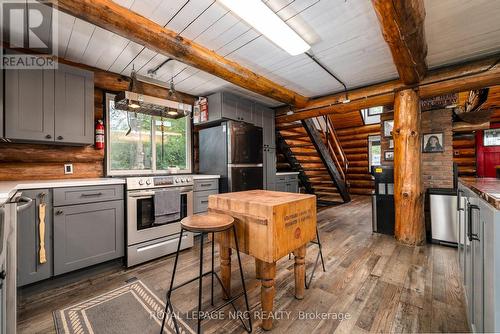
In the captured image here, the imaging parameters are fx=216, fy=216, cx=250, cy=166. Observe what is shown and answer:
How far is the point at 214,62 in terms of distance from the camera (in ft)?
8.09

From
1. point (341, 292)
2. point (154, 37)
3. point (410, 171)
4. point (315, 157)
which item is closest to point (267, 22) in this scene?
point (154, 37)

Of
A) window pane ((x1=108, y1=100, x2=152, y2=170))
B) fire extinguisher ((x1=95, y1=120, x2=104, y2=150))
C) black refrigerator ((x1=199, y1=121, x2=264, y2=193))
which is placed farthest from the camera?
black refrigerator ((x1=199, y1=121, x2=264, y2=193))

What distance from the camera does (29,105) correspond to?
2.17m

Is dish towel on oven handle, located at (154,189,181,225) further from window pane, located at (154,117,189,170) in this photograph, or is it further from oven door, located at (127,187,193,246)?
window pane, located at (154,117,189,170)

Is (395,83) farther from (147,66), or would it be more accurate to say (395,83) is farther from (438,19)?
(147,66)

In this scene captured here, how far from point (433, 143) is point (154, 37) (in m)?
4.17

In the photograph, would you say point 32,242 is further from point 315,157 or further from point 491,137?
point 491,137

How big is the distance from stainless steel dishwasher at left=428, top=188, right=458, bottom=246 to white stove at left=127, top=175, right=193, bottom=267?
358cm

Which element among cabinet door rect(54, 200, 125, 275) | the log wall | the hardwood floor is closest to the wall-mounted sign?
the hardwood floor

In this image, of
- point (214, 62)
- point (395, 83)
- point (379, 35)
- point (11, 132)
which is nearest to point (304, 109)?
point (395, 83)

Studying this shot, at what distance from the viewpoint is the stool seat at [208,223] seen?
4.43 feet

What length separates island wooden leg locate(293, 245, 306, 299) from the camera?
178 centimetres

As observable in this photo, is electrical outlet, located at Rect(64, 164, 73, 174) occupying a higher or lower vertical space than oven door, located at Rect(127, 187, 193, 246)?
higher

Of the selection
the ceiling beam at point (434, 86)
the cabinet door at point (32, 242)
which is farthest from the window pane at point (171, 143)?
the ceiling beam at point (434, 86)
